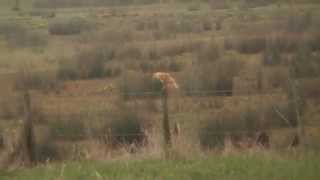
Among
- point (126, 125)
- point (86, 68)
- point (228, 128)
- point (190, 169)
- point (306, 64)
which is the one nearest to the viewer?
point (190, 169)

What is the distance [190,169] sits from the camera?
33.0 feet

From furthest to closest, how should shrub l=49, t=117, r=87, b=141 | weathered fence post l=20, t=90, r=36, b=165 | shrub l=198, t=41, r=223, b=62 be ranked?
shrub l=198, t=41, r=223, b=62 < shrub l=49, t=117, r=87, b=141 < weathered fence post l=20, t=90, r=36, b=165

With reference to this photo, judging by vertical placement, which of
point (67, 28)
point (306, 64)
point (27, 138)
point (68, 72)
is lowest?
point (27, 138)

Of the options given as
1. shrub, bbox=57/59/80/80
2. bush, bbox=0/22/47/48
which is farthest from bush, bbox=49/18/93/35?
shrub, bbox=57/59/80/80

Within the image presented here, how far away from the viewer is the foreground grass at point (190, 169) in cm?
961

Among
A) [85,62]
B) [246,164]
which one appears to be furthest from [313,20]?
[246,164]

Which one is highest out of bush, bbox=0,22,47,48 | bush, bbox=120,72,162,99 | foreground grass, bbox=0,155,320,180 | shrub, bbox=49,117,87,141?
bush, bbox=0,22,47,48

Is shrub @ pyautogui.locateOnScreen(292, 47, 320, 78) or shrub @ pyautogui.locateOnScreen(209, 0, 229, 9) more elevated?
shrub @ pyautogui.locateOnScreen(209, 0, 229, 9)

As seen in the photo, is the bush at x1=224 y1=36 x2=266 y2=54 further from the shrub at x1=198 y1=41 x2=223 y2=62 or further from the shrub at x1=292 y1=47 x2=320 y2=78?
the shrub at x1=292 y1=47 x2=320 y2=78

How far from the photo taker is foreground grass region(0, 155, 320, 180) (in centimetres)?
961

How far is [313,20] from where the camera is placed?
3569 cm

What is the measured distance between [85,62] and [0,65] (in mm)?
4334

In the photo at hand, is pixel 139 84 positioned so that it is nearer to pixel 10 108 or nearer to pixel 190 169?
pixel 10 108

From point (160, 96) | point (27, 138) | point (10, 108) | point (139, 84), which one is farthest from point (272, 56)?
point (27, 138)
